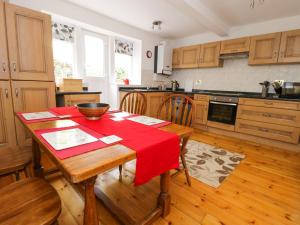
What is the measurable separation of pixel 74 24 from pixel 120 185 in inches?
114

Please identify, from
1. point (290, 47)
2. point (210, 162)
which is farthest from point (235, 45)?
point (210, 162)

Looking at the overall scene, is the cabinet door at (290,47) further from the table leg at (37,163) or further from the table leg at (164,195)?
the table leg at (37,163)

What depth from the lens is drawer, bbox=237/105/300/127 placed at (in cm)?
257

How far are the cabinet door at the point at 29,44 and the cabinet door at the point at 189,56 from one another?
3082 mm

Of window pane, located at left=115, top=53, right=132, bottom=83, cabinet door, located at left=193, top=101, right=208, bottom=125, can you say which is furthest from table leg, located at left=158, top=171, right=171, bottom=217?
window pane, located at left=115, top=53, right=132, bottom=83

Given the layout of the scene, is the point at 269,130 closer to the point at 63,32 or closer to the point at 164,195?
the point at 164,195

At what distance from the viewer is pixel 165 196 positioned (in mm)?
1168

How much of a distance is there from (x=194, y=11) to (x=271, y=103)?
203 cm

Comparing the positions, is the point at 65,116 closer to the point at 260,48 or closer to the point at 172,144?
the point at 172,144

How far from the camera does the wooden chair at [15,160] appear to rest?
104 centimetres

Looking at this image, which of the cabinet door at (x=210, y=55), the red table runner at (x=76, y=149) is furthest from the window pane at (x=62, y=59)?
the cabinet door at (x=210, y=55)

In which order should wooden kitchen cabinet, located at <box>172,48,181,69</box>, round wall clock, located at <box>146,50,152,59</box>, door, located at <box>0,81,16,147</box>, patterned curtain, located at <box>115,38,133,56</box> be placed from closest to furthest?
door, located at <box>0,81,16,147</box> → patterned curtain, located at <box>115,38,133,56</box> → round wall clock, located at <box>146,50,152,59</box> → wooden kitchen cabinet, located at <box>172,48,181,69</box>

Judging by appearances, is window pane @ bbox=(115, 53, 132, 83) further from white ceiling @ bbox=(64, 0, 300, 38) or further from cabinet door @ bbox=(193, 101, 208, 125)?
cabinet door @ bbox=(193, 101, 208, 125)

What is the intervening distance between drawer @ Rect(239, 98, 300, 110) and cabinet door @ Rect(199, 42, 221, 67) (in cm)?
110
